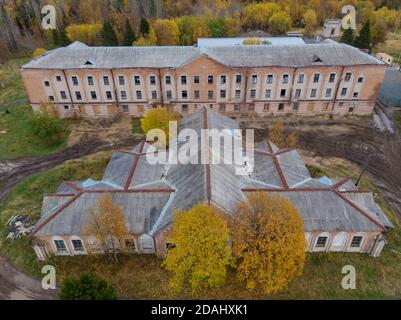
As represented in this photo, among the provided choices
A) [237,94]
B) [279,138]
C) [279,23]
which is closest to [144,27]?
[237,94]

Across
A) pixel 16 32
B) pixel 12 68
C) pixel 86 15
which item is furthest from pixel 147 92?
pixel 16 32

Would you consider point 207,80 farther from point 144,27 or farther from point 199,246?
point 199,246

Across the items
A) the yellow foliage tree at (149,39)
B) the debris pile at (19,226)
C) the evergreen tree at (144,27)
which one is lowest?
the debris pile at (19,226)

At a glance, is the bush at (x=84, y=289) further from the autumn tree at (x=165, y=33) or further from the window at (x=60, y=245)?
the autumn tree at (x=165, y=33)

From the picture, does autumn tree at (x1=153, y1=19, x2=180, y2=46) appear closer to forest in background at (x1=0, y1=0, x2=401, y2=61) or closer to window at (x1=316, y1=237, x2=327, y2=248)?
forest in background at (x1=0, y1=0, x2=401, y2=61)

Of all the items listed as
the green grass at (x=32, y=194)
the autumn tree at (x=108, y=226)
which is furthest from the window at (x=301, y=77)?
the autumn tree at (x=108, y=226)

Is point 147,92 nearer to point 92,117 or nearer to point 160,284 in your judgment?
point 92,117

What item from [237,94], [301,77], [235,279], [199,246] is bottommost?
[235,279]
